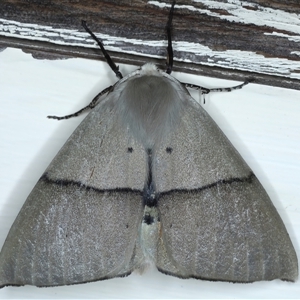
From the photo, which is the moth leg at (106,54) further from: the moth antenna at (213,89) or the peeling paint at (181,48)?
the moth antenna at (213,89)

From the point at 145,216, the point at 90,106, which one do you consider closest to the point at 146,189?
the point at 145,216

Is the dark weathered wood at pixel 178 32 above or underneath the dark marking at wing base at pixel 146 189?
above

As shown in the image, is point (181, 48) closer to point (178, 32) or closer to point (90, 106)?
point (178, 32)

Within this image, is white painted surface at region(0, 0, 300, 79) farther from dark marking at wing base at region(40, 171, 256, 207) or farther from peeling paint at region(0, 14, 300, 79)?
dark marking at wing base at region(40, 171, 256, 207)

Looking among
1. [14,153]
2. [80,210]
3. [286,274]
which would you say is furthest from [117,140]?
[286,274]

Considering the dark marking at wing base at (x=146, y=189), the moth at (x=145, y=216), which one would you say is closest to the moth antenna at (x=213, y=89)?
the moth at (x=145, y=216)

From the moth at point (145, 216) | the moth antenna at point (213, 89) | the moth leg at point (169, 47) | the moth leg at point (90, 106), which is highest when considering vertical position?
the moth leg at point (169, 47)

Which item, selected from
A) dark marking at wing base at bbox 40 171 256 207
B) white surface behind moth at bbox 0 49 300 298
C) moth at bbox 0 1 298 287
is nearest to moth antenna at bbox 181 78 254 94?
white surface behind moth at bbox 0 49 300 298

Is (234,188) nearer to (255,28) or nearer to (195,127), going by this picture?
(195,127)
